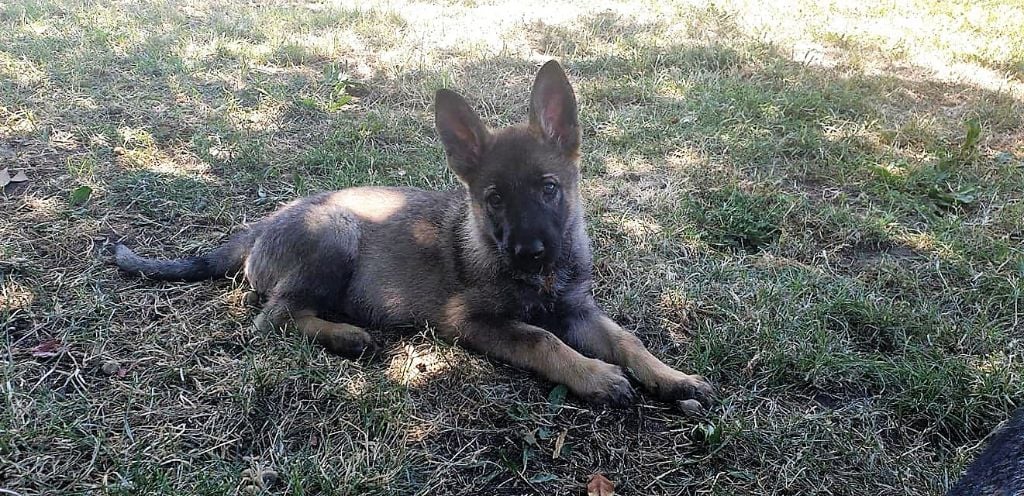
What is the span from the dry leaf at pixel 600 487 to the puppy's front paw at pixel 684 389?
1.88 ft

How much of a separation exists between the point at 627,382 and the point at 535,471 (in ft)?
2.05

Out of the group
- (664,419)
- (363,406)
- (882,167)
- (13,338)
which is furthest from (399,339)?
(882,167)

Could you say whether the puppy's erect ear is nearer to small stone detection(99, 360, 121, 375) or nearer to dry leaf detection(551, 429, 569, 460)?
dry leaf detection(551, 429, 569, 460)

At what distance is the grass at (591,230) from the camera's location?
9.42 feet

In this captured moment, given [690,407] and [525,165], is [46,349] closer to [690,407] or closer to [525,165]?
[525,165]

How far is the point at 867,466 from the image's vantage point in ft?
9.32

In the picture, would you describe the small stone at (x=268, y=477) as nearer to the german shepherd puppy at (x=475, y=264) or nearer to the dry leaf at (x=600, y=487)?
the german shepherd puppy at (x=475, y=264)

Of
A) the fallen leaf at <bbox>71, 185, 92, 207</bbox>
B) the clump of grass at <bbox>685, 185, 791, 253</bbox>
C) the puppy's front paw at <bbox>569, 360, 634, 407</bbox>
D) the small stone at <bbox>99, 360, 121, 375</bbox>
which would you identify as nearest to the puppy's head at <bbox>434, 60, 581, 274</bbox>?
the puppy's front paw at <bbox>569, 360, 634, 407</bbox>

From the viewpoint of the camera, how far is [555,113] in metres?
3.65

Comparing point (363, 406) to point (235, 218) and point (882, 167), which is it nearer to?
point (235, 218)

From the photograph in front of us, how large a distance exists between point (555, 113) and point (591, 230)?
1.15m

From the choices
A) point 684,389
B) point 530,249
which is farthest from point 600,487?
point 530,249

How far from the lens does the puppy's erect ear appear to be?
358 centimetres

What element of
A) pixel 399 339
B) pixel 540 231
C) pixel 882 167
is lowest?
pixel 399 339
